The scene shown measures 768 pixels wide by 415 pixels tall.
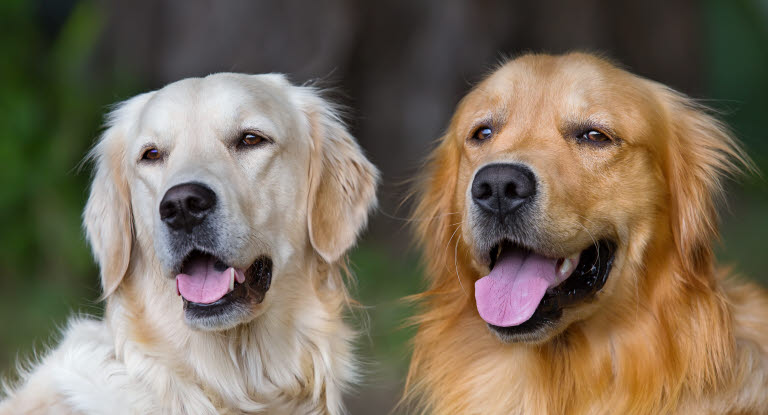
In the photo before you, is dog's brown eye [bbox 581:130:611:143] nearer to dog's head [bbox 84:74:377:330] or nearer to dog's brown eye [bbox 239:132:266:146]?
dog's head [bbox 84:74:377:330]

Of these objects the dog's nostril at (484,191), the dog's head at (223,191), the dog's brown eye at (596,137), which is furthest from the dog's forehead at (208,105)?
the dog's brown eye at (596,137)

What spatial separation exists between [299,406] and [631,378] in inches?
52.0

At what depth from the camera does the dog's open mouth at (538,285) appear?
3.36 m

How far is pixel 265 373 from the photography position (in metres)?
3.67

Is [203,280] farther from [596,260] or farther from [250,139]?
[596,260]

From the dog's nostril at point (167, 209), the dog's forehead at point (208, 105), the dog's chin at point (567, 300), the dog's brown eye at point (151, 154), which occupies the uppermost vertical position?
the dog's forehead at point (208, 105)

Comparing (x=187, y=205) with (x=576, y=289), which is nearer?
(x=187, y=205)

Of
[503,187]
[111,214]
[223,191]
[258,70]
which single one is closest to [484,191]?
[503,187]

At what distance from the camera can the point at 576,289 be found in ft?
11.2

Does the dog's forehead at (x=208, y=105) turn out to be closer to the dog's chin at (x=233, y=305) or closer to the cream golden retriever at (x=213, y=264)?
the cream golden retriever at (x=213, y=264)

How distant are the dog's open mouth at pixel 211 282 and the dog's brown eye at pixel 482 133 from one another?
104 centimetres

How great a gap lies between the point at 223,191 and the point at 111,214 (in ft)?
2.41

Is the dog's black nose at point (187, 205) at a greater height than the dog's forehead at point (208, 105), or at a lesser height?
lesser

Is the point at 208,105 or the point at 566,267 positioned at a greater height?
the point at 208,105
